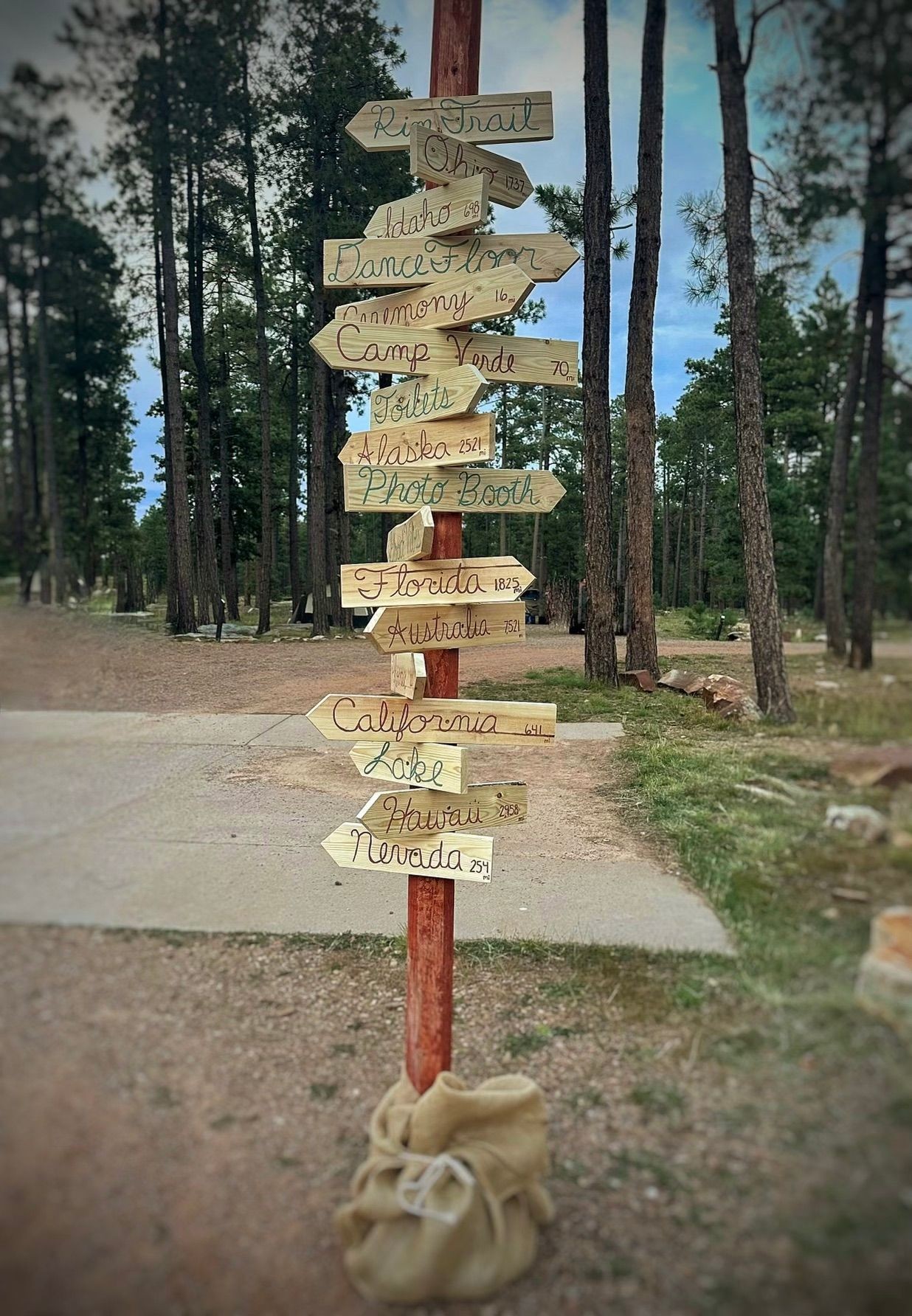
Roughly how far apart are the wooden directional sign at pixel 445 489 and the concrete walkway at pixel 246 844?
0.79 m

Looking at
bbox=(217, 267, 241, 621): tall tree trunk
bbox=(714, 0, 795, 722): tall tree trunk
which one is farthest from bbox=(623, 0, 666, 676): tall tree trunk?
bbox=(217, 267, 241, 621): tall tree trunk

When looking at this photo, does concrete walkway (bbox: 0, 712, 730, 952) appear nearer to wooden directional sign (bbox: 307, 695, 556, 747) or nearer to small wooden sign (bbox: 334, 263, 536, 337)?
wooden directional sign (bbox: 307, 695, 556, 747)

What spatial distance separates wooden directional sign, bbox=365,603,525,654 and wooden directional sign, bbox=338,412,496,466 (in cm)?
32

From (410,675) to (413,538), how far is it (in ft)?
0.97

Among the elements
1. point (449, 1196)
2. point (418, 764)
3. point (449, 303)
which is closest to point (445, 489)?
point (449, 303)

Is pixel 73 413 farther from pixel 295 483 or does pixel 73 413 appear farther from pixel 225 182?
pixel 295 483

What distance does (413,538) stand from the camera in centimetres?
176

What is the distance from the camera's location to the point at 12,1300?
1.07 metres

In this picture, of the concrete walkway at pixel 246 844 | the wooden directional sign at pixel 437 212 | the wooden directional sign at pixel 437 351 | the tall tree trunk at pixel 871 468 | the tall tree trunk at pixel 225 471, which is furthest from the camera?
the tall tree trunk at pixel 225 471

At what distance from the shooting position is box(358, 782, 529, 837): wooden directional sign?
186 centimetres

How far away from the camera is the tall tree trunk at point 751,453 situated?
6.22 ft

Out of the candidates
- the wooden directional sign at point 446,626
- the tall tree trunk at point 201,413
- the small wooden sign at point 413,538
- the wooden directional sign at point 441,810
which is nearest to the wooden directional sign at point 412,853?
the wooden directional sign at point 441,810

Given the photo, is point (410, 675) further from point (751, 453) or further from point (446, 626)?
point (751, 453)

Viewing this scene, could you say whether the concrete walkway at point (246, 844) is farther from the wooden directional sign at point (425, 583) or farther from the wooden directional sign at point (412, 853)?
the wooden directional sign at point (425, 583)
